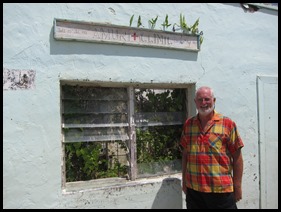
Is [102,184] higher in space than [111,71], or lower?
lower

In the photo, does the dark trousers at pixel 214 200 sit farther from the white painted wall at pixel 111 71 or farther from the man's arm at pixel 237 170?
the white painted wall at pixel 111 71

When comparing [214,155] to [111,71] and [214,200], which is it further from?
[111,71]

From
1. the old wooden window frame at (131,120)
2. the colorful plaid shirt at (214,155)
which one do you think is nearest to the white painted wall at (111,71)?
the old wooden window frame at (131,120)

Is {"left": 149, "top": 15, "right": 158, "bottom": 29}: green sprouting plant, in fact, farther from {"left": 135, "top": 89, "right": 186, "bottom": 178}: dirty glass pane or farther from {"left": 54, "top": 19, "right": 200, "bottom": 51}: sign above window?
{"left": 135, "top": 89, "right": 186, "bottom": 178}: dirty glass pane

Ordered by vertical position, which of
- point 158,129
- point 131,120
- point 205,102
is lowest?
point 158,129

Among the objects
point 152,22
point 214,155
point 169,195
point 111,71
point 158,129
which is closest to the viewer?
point 214,155

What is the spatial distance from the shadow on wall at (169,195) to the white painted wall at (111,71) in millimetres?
12

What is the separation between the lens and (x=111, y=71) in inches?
133

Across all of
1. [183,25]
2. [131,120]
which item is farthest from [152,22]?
[131,120]

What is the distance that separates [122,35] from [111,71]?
42 centimetres

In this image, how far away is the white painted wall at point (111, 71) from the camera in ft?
9.80

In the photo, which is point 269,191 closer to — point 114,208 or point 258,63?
point 258,63

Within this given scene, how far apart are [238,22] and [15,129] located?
3045mm

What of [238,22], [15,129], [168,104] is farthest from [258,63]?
[15,129]
